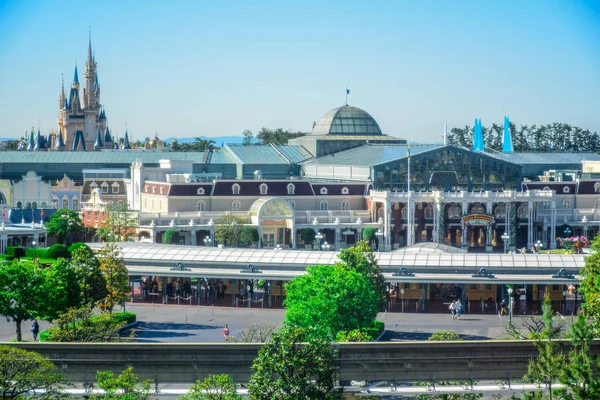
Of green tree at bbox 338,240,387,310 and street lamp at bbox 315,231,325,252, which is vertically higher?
street lamp at bbox 315,231,325,252

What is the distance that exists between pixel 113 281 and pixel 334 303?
46.0ft

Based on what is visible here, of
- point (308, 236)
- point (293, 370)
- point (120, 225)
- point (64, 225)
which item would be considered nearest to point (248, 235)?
point (308, 236)

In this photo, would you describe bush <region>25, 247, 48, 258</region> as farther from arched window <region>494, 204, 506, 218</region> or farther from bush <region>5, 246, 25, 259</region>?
arched window <region>494, 204, 506, 218</region>

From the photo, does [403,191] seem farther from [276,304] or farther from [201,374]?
[201,374]

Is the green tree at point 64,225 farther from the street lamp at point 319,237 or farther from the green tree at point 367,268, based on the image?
the green tree at point 367,268

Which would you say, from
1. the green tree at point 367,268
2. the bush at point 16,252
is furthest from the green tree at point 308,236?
the green tree at point 367,268

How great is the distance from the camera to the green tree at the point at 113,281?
65.0 m

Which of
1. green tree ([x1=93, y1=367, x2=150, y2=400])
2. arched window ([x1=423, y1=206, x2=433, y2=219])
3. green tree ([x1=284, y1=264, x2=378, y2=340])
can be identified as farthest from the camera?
arched window ([x1=423, y1=206, x2=433, y2=219])

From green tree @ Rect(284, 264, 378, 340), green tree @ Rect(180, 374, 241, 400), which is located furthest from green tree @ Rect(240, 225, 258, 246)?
green tree @ Rect(180, 374, 241, 400)

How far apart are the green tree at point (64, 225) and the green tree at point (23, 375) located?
2405 inches

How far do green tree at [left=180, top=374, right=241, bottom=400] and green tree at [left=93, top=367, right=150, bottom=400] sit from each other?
56.8 inches

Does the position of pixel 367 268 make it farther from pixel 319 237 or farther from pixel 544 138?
pixel 544 138

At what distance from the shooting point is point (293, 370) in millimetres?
40281

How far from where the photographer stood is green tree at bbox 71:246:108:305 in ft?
209
